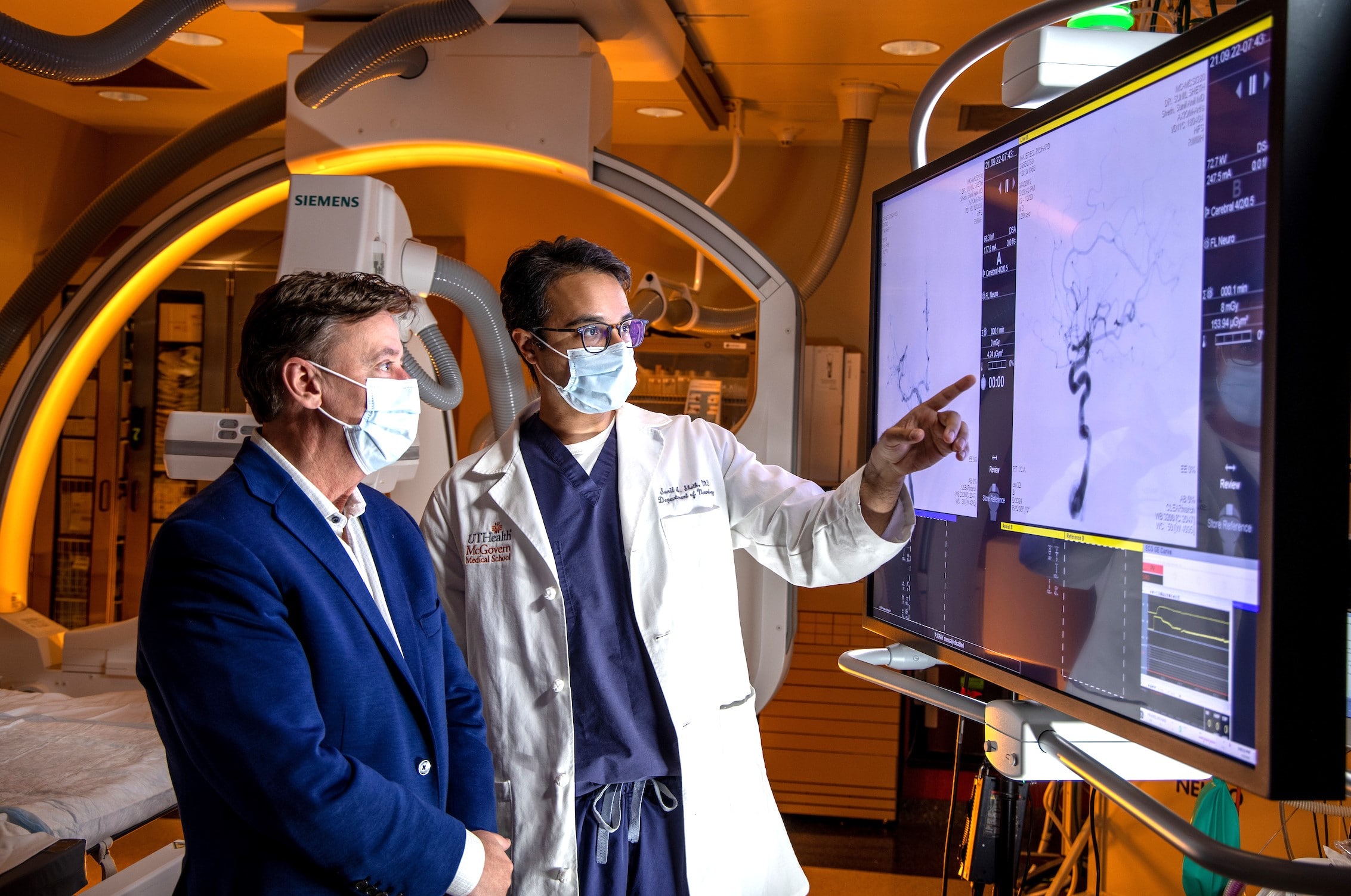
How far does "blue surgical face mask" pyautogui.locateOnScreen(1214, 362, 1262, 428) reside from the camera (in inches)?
37.8

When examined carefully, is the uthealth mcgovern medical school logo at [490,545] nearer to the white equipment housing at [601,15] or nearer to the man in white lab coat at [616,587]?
the man in white lab coat at [616,587]

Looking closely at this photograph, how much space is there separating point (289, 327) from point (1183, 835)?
128cm

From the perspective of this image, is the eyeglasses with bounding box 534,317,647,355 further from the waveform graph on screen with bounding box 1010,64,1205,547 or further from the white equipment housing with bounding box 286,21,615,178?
the white equipment housing with bounding box 286,21,615,178

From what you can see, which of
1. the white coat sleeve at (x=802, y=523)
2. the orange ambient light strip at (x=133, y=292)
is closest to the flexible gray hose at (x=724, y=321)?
the orange ambient light strip at (x=133, y=292)

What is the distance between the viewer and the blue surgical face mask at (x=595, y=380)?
6.33 ft

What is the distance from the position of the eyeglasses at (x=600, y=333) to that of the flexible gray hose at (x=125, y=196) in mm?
1820

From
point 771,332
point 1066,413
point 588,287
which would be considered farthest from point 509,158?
point 1066,413

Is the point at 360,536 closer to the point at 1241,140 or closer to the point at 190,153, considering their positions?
the point at 1241,140

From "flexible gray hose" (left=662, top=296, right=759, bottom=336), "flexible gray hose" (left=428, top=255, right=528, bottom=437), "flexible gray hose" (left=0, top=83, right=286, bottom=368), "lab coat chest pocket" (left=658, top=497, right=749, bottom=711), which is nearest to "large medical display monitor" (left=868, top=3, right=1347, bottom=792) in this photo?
"lab coat chest pocket" (left=658, top=497, right=749, bottom=711)

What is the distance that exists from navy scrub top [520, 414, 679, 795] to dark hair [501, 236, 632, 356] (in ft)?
0.90

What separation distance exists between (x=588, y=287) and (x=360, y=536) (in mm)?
671

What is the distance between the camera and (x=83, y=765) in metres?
2.27

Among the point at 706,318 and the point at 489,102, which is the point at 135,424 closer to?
the point at 706,318

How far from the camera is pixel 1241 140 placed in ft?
3.30
